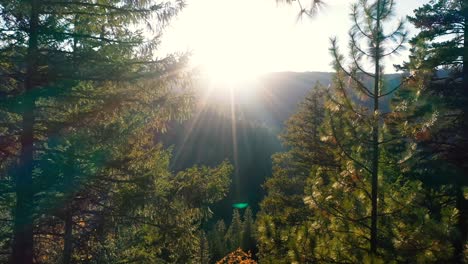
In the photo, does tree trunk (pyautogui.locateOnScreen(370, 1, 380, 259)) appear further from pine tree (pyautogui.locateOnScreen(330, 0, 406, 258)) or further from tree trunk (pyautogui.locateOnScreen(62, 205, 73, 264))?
tree trunk (pyautogui.locateOnScreen(62, 205, 73, 264))

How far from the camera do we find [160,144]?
31.4 feet

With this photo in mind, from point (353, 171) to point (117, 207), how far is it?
4662 millimetres

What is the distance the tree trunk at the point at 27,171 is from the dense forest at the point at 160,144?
0.02 meters

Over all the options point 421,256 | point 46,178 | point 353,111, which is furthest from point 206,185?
point 421,256

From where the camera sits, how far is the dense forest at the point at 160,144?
548 cm

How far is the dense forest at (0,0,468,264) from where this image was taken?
5.48 m

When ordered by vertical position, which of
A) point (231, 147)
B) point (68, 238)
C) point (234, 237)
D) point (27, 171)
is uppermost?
point (27, 171)

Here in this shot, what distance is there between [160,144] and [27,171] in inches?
137

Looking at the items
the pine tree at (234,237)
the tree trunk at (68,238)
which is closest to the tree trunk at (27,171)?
the tree trunk at (68,238)

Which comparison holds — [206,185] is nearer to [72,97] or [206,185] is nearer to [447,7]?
[72,97]

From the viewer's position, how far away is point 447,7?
10867 millimetres

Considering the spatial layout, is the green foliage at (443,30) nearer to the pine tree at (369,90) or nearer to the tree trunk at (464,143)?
the tree trunk at (464,143)

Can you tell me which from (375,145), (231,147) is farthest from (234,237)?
(231,147)

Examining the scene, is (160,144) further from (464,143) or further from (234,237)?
(234,237)
